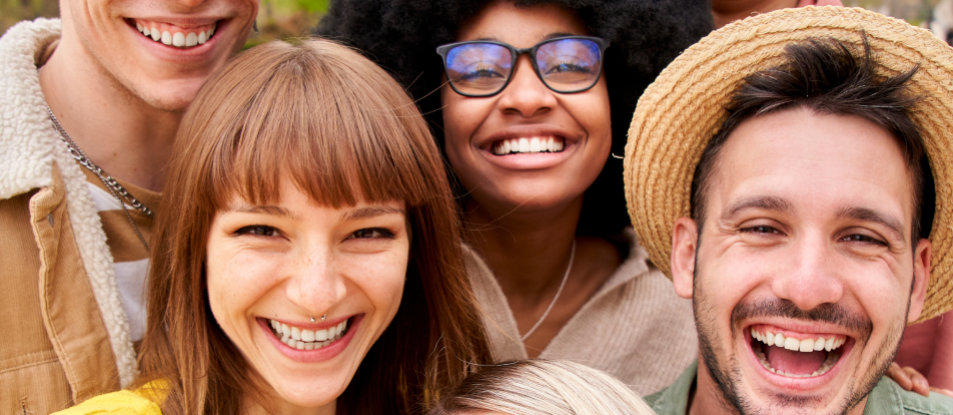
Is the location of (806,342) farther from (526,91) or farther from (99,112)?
(99,112)

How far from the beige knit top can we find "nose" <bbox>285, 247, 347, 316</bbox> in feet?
3.58

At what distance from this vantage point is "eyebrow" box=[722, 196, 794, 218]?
238 centimetres

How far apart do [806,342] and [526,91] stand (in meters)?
1.22

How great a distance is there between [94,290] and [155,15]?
35.5 inches

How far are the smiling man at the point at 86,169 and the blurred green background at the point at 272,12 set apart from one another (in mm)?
2782

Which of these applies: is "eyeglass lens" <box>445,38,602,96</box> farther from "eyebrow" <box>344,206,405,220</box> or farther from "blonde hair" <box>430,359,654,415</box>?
"blonde hair" <box>430,359,654,415</box>

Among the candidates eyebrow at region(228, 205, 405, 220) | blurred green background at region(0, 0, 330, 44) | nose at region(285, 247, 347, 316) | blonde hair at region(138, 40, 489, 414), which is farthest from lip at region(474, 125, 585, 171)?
blurred green background at region(0, 0, 330, 44)

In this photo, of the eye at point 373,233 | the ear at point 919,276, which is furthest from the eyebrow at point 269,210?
the ear at point 919,276

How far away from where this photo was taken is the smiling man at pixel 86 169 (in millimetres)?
2633

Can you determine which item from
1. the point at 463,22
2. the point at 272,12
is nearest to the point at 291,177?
the point at 463,22

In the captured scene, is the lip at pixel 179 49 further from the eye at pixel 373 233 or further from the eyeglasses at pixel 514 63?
the eye at pixel 373 233

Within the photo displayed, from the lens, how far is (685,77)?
2643 mm

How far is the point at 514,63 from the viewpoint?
3.00 metres

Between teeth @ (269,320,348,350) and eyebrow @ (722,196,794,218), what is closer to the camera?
eyebrow @ (722,196,794,218)
